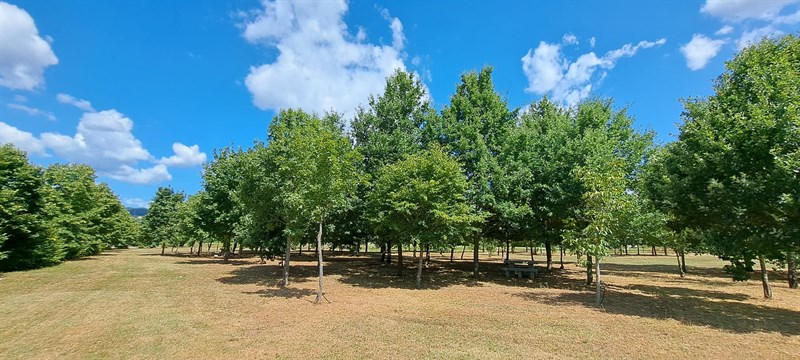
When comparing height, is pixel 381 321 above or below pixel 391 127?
below

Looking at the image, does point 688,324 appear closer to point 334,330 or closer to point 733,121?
point 733,121

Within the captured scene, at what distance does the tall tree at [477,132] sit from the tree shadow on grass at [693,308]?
6296mm

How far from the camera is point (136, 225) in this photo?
2151 inches

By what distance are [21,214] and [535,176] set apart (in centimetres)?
2873

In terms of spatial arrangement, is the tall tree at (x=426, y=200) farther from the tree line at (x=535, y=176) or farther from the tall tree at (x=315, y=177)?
the tall tree at (x=315, y=177)

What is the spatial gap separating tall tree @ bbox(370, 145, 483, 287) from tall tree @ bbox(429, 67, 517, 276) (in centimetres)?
222

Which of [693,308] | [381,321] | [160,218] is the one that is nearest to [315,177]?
[381,321]

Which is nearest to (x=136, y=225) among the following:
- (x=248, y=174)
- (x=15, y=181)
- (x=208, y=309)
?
(x=15, y=181)

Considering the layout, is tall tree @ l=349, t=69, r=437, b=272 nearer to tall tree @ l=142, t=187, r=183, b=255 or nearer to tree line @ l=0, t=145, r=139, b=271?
tree line @ l=0, t=145, r=139, b=271

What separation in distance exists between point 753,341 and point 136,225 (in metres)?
67.3

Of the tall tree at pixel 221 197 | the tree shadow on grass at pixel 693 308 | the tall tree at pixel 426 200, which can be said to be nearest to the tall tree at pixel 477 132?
the tall tree at pixel 426 200

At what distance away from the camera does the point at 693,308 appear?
1298 cm

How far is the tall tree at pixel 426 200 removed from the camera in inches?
676

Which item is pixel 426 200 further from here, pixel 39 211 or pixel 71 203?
pixel 71 203
